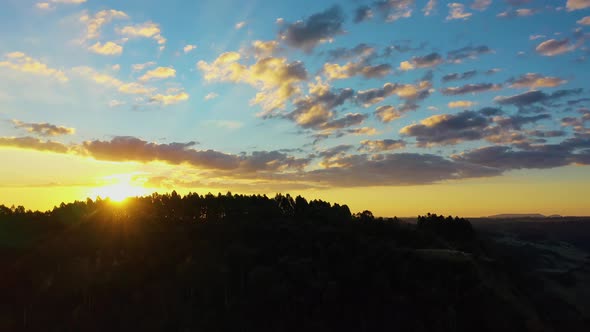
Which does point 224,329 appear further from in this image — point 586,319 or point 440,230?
point 440,230

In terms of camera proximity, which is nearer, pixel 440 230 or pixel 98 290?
pixel 98 290

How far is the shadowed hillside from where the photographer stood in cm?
6175

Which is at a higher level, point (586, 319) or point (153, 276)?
point (153, 276)

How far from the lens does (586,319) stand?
3039 inches

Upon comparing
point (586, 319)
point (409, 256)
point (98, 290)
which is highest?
point (409, 256)

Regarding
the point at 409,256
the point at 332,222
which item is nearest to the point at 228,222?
the point at 332,222

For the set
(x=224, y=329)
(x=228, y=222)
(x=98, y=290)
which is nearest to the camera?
(x=224, y=329)

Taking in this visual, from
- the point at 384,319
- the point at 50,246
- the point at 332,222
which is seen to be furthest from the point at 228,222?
the point at 384,319

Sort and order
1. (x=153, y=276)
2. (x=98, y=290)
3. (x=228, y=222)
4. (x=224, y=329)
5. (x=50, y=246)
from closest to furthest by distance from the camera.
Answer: (x=224, y=329) → (x=98, y=290) → (x=153, y=276) → (x=50, y=246) → (x=228, y=222)

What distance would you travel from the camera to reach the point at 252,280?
221 ft

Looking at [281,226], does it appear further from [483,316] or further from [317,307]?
[483,316]

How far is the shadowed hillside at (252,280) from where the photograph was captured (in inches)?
2431

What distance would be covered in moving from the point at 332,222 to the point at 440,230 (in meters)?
27.8

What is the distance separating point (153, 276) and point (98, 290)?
8182 mm
